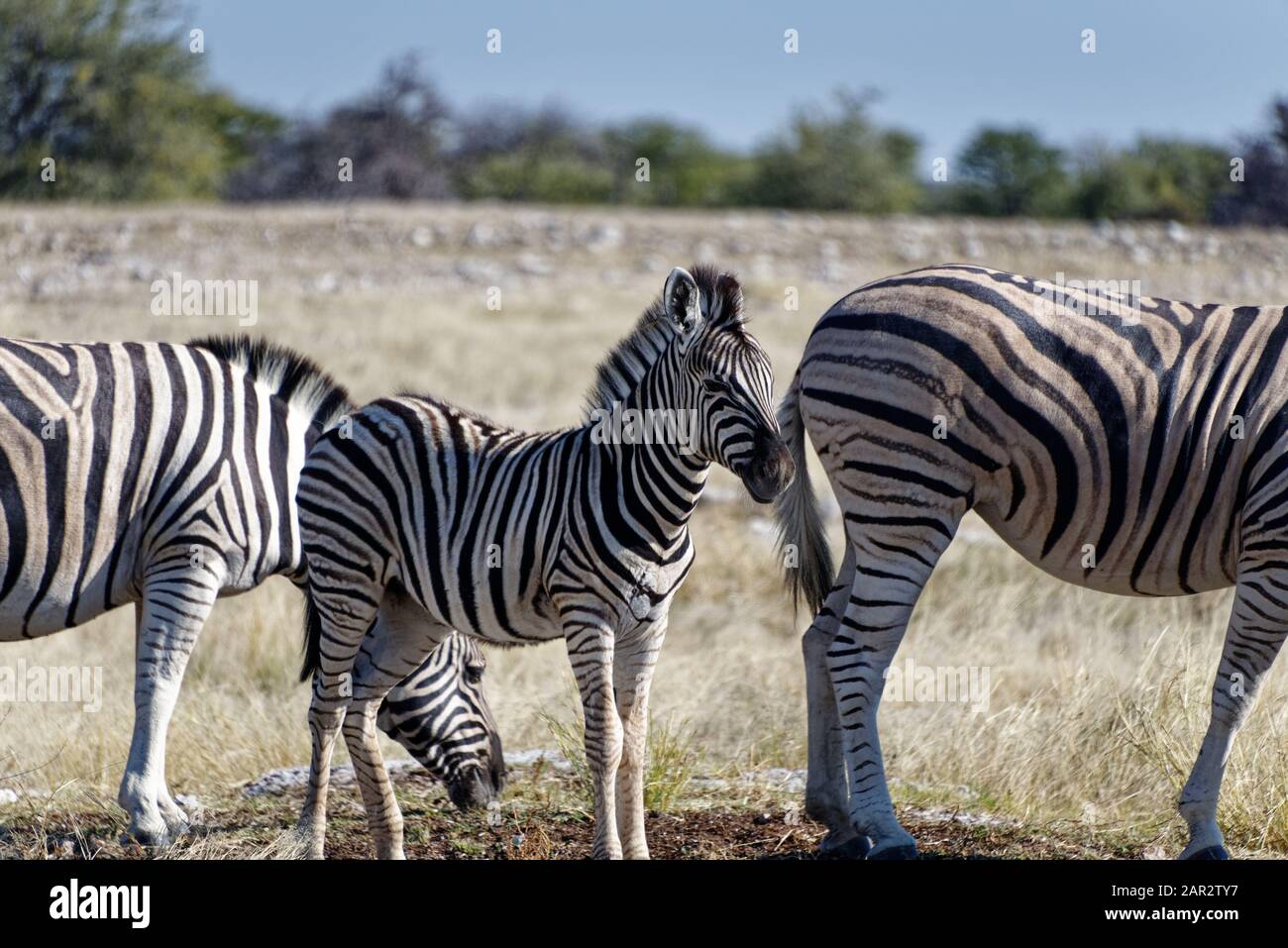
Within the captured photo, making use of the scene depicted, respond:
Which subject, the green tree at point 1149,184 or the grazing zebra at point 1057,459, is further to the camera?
the green tree at point 1149,184

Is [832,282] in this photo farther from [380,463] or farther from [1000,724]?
[380,463]

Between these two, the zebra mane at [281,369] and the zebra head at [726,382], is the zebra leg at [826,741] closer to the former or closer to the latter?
the zebra head at [726,382]

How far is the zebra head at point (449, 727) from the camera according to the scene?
6.28 meters

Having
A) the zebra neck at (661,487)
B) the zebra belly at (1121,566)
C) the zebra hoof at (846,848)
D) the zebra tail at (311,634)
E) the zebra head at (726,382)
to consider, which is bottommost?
the zebra hoof at (846,848)

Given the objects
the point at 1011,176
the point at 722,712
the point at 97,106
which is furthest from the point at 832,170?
the point at 722,712

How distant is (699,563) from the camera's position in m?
11.4

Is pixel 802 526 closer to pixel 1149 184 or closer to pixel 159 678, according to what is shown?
pixel 159 678

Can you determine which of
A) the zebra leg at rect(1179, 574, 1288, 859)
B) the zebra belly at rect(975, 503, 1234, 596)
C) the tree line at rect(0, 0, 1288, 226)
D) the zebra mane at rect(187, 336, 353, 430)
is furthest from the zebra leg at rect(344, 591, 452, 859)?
the tree line at rect(0, 0, 1288, 226)

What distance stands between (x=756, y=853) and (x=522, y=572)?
1.64 m

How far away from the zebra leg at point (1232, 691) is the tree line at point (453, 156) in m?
25.4

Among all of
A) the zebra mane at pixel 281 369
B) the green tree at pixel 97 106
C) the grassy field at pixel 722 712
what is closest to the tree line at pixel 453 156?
the green tree at pixel 97 106

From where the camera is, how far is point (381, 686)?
580 centimetres

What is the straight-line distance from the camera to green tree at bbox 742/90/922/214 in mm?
48031
